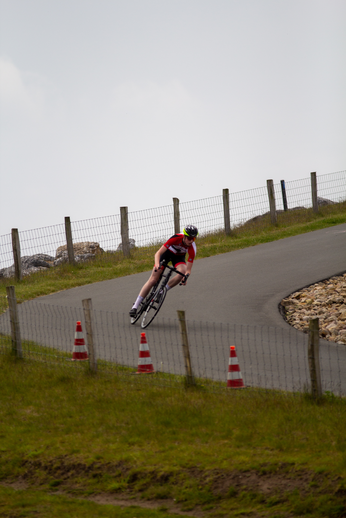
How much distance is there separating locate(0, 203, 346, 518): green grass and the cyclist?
315 centimetres

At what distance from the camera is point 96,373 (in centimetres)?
958

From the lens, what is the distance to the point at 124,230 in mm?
21219

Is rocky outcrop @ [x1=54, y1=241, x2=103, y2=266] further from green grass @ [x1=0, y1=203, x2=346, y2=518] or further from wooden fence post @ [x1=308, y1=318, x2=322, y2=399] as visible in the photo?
wooden fence post @ [x1=308, y1=318, x2=322, y2=399]

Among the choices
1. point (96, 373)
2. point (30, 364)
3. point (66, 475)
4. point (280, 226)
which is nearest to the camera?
point (66, 475)

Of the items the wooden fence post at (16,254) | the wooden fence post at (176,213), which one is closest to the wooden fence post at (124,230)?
the wooden fence post at (176,213)

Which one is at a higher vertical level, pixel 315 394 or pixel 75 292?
pixel 75 292

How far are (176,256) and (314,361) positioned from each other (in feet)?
17.6

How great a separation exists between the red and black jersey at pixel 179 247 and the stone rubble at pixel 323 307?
2610mm

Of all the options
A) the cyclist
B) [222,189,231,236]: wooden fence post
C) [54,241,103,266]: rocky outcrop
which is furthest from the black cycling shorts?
[222,189,231,236]: wooden fence post

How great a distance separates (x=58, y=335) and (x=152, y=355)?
246cm

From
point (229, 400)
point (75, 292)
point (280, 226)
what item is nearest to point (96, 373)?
point (229, 400)

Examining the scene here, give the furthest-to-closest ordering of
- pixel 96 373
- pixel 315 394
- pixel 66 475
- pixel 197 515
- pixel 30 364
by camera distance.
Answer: pixel 30 364
pixel 96 373
pixel 315 394
pixel 66 475
pixel 197 515

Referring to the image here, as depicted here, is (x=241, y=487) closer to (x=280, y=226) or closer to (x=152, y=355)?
(x=152, y=355)

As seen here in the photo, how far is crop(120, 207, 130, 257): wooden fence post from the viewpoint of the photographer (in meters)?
21.1
